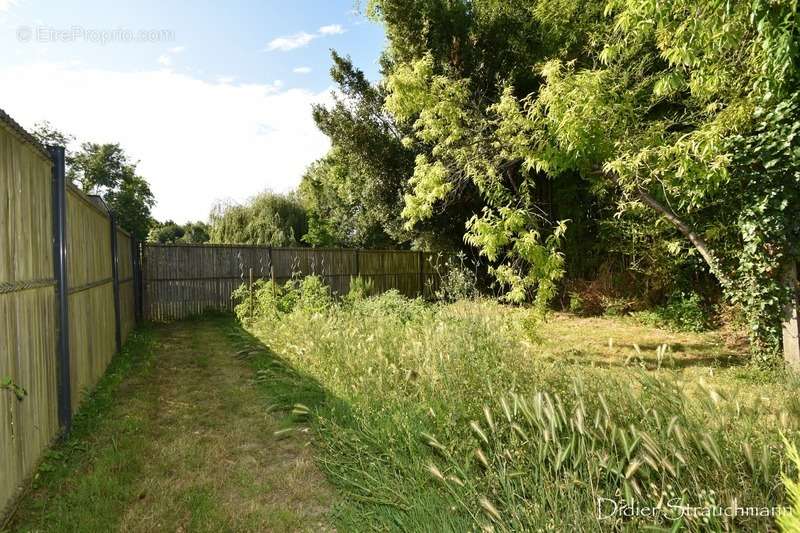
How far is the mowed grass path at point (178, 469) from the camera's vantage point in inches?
89.3

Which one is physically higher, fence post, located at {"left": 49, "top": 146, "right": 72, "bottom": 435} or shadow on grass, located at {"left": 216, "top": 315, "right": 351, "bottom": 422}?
fence post, located at {"left": 49, "top": 146, "right": 72, "bottom": 435}

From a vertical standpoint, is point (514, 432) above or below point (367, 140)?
below

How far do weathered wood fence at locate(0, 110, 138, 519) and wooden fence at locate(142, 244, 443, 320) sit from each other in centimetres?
526

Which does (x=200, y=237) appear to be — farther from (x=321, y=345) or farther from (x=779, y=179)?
(x=779, y=179)

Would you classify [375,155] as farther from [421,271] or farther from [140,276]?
[140,276]

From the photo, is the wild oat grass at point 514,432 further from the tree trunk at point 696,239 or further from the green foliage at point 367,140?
the green foliage at point 367,140

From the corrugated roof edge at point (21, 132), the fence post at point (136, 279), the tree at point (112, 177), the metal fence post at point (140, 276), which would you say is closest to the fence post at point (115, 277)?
the fence post at point (136, 279)

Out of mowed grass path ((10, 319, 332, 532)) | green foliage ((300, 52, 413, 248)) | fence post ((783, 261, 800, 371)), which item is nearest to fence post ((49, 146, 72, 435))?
mowed grass path ((10, 319, 332, 532))

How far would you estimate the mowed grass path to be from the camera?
2.27m

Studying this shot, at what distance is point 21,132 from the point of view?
2545 millimetres

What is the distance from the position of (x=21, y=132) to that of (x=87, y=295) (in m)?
2.39

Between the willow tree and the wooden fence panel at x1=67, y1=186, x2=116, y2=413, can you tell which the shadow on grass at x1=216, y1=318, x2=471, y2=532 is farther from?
the willow tree

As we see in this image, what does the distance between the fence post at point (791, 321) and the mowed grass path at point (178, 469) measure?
5.29 metres

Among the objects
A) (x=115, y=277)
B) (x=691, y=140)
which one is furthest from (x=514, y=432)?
(x=115, y=277)
